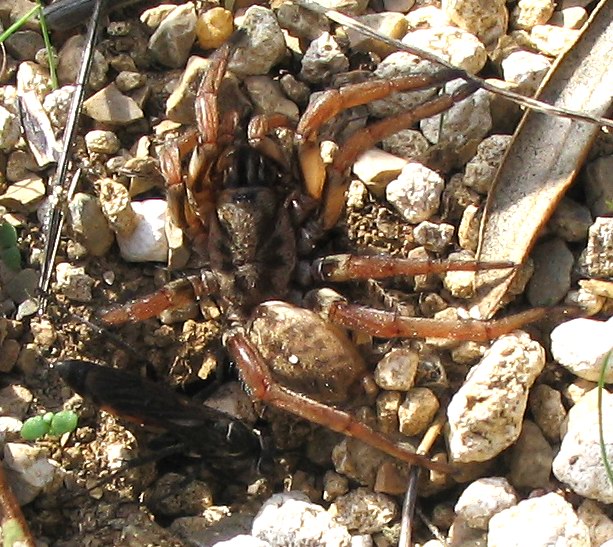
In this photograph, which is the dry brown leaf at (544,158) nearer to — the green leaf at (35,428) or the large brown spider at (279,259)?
the large brown spider at (279,259)

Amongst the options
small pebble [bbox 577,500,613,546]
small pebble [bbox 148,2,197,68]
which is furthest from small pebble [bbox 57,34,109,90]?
small pebble [bbox 577,500,613,546]

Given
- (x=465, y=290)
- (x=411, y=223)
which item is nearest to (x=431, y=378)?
(x=465, y=290)

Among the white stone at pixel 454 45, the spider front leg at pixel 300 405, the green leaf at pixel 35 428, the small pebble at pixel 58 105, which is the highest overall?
the white stone at pixel 454 45

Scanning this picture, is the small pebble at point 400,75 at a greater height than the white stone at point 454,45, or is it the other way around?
the white stone at point 454,45

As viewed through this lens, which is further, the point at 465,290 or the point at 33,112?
the point at 33,112

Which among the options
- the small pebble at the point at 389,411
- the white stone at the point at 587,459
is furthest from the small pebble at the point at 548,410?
the small pebble at the point at 389,411

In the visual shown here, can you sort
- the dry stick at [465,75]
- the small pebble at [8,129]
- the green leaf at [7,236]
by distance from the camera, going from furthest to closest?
the small pebble at [8,129], the green leaf at [7,236], the dry stick at [465,75]

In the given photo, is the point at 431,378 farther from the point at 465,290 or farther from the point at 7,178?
the point at 7,178

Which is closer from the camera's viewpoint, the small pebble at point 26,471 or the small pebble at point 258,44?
the small pebble at point 26,471
